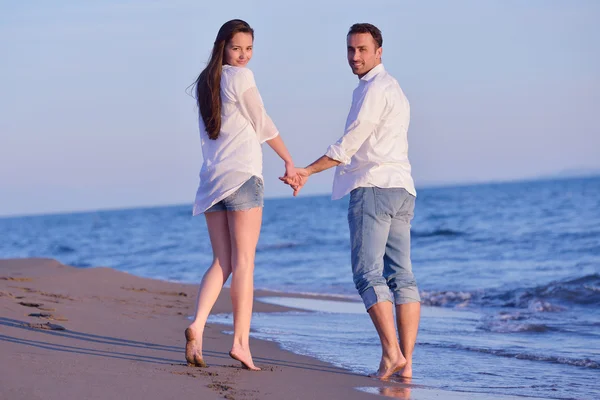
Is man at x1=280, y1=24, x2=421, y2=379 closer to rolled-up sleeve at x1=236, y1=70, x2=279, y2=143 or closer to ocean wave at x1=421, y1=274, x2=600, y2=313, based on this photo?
rolled-up sleeve at x1=236, y1=70, x2=279, y2=143

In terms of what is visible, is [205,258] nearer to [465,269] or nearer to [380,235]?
[465,269]

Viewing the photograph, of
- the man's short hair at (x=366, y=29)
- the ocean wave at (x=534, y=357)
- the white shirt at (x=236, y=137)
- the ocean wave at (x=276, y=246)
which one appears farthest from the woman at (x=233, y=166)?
the ocean wave at (x=276, y=246)

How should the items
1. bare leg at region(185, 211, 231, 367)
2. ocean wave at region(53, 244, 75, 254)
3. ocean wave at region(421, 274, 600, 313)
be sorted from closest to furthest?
1. bare leg at region(185, 211, 231, 367)
2. ocean wave at region(421, 274, 600, 313)
3. ocean wave at region(53, 244, 75, 254)

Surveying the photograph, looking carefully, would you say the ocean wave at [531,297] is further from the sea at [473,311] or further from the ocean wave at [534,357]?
the ocean wave at [534,357]

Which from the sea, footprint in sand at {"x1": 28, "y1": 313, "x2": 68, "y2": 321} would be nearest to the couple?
the sea

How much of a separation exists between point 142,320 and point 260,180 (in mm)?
2509

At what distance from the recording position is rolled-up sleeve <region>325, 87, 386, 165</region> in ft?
13.5

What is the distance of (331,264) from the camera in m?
16.2

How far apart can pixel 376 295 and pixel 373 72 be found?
1256mm

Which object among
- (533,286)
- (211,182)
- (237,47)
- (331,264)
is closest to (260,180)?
(211,182)

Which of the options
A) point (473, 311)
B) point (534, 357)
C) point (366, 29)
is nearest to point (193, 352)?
point (366, 29)

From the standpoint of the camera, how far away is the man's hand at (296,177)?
4168mm

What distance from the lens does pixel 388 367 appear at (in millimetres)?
4043

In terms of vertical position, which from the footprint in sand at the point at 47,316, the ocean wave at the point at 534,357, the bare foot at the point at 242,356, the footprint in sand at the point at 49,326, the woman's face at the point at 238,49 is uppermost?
the woman's face at the point at 238,49
